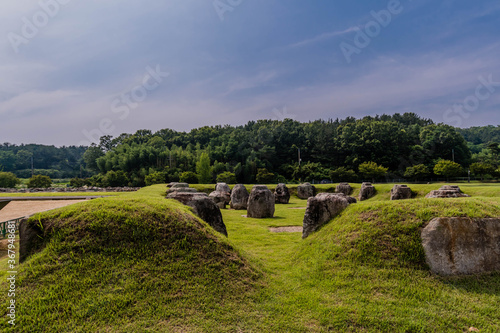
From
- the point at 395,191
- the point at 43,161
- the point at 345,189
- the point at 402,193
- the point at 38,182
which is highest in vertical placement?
the point at 43,161

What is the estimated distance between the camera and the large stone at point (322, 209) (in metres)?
7.72

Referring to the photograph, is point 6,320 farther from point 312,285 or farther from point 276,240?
point 276,240

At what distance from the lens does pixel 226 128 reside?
83625 mm

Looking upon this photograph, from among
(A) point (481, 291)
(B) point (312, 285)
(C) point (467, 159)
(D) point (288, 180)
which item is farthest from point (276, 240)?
(C) point (467, 159)

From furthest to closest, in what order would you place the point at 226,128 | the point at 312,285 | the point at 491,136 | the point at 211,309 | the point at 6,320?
the point at 491,136 < the point at 226,128 < the point at 312,285 < the point at 211,309 < the point at 6,320

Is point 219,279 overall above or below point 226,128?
below

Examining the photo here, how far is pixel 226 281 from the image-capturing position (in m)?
5.11

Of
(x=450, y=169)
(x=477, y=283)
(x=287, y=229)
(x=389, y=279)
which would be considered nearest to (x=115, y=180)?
(x=287, y=229)

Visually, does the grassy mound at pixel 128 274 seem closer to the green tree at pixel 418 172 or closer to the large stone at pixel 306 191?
the large stone at pixel 306 191

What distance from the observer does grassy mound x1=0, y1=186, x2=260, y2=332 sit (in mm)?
4184

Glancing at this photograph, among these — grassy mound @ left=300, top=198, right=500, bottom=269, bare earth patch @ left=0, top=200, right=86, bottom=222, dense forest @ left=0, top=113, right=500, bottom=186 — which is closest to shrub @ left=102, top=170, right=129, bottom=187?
dense forest @ left=0, top=113, right=500, bottom=186

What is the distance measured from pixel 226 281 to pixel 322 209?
379 cm

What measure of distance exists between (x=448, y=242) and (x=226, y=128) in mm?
79803

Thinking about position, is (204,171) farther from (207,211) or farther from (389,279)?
(389,279)
